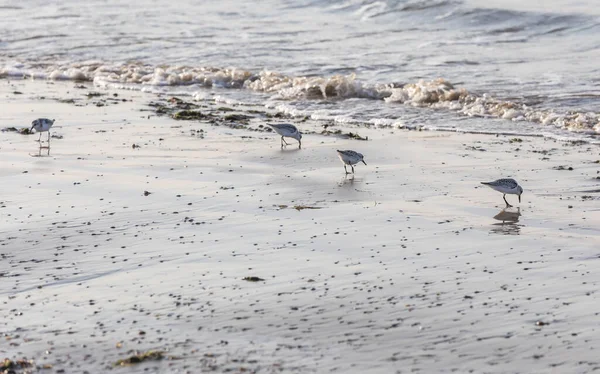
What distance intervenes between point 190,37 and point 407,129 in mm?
11685

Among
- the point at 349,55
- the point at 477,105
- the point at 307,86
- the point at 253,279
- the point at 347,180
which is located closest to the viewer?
the point at 253,279

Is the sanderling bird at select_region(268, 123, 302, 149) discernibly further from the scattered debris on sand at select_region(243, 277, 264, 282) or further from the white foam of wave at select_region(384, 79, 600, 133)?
the scattered debris on sand at select_region(243, 277, 264, 282)

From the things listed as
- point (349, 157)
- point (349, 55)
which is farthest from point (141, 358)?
point (349, 55)

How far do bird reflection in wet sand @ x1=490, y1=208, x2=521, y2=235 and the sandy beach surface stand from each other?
4 centimetres

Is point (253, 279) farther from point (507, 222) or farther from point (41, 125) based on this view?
point (41, 125)

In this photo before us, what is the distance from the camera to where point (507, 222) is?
9078 mm

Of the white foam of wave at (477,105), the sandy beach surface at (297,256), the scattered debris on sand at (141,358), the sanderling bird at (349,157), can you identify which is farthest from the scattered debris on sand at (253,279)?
the white foam of wave at (477,105)

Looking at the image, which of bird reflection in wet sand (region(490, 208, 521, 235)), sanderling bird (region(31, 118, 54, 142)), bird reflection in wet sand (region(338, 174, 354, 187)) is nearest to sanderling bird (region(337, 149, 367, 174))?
bird reflection in wet sand (region(338, 174, 354, 187))

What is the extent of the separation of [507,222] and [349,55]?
12.9m

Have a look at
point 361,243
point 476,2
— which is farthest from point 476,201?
point 476,2

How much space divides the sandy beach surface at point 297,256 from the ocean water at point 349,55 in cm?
289

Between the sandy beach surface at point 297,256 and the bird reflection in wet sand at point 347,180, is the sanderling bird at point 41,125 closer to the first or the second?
the sandy beach surface at point 297,256

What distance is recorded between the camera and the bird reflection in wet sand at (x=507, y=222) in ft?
28.6

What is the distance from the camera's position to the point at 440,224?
8930 millimetres
